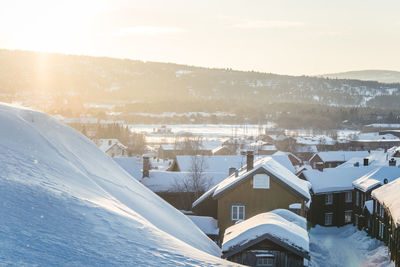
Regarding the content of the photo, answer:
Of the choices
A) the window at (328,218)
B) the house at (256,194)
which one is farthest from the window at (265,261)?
the window at (328,218)

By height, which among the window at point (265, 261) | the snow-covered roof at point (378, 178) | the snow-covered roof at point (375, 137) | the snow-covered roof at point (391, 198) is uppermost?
the snow-covered roof at point (391, 198)

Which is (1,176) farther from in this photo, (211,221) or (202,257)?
(211,221)

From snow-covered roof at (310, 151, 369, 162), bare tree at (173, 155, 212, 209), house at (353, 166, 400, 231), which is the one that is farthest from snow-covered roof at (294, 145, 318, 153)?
bare tree at (173, 155, 212, 209)

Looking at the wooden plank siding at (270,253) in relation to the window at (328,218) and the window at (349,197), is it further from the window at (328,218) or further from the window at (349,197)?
the window at (349,197)

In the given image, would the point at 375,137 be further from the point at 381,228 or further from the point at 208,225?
the point at 208,225

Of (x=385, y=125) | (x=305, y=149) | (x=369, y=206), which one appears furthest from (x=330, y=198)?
(x=385, y=125)

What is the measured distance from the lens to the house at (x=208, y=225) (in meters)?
20.4

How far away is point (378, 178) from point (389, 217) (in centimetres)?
1022

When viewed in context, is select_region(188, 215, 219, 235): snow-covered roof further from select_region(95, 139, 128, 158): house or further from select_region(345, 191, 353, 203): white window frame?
select_region(95, 139, 128, 158): house

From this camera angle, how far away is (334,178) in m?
35.7

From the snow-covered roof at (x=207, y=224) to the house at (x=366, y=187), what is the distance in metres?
13.5

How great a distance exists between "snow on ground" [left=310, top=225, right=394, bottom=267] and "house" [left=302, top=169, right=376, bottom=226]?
4.47ft

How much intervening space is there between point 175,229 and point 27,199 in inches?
211

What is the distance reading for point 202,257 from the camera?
16.8 feet
